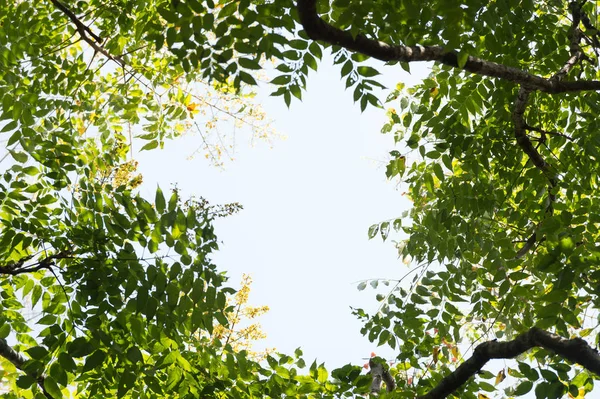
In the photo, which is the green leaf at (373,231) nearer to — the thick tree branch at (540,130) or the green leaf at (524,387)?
the thick tree branch at (540,130)

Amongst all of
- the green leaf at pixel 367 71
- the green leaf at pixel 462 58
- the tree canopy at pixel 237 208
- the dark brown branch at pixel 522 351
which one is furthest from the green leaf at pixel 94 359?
the green leaf at pixel 462 58

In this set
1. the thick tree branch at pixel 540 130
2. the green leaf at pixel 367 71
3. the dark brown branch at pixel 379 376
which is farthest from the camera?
the dark brown branch at pixel 379 376

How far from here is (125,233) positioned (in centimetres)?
321

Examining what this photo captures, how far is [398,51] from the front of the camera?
101 inches

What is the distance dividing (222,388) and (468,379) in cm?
138

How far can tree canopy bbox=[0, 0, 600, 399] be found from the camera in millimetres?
2672

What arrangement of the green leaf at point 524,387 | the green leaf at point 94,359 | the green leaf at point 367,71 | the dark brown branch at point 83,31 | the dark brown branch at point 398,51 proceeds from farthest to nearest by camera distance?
the dark brown branch at point 83,31 → the green leaf at point 367,71 → the green leaf at point 94,359 → the green leaf at point 524,387 → the dark brown branch at point 398,51

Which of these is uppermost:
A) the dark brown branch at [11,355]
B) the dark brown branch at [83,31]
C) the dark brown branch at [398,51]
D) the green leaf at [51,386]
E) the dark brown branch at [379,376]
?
the dark brown branch at [83,31]

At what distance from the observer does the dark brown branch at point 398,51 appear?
2.31 metres

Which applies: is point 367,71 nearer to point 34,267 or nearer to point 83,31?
point 34,267

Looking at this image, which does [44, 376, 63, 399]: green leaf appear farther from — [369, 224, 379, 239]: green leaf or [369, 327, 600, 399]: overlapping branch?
[369, 224, 379, 239]: green leaf

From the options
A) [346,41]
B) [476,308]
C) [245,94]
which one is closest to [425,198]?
[476,308]

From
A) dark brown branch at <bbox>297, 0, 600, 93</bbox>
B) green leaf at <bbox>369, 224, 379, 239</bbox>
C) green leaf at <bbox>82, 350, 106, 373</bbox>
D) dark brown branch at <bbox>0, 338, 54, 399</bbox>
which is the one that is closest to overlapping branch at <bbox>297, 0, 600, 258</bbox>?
dark brown branch at <bbox>297, 0, 600, 93</bbox>

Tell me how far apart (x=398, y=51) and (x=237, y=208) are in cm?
219
